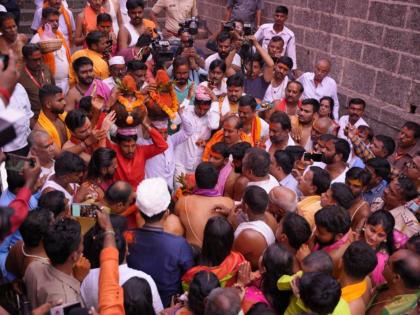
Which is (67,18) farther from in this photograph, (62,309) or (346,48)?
(62,309)

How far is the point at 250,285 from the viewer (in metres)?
3.19

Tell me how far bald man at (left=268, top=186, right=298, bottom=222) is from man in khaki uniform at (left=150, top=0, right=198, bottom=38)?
5.38m

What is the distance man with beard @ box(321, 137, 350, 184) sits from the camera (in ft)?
15.7

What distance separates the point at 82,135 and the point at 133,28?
323cm

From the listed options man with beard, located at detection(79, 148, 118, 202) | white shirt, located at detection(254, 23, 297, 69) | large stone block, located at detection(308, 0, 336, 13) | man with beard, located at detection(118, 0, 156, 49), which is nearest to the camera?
man with beard, located at detection(79, 148, 118, 202)

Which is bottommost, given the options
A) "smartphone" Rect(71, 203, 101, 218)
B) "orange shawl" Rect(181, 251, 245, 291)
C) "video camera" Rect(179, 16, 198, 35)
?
"orange shawl" Rect(181, 251, 245, 291)

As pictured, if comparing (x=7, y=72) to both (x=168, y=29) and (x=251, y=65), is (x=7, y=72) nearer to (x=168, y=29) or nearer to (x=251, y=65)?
(x=251, y=65)

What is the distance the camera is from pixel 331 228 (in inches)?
134

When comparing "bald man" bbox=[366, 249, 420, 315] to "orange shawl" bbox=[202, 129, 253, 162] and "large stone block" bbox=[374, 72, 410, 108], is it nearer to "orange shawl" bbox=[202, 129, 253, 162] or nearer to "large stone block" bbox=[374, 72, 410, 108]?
"orange shawl" bbox=[202, 129, 253, 162]

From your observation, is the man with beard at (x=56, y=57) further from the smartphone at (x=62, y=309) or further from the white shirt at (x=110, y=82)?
the smartphone at (x=62, y=309)

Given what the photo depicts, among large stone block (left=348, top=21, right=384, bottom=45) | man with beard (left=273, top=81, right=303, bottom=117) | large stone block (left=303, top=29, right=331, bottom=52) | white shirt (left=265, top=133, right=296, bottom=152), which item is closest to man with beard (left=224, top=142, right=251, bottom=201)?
white shirt (left=265, top=133, right=296, bottom=152)

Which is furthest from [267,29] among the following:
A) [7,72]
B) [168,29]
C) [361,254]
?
[7,72]

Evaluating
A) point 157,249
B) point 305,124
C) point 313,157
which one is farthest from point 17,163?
point 305,124

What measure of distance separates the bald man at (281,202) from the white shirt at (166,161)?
134 cm
